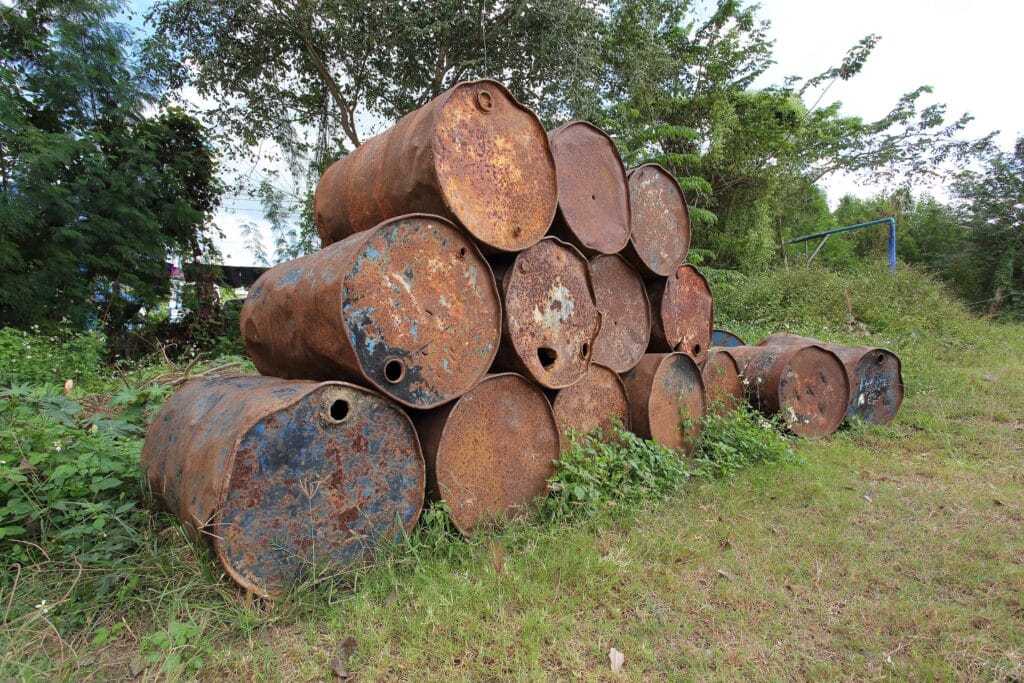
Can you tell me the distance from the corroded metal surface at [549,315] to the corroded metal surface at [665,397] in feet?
1.84

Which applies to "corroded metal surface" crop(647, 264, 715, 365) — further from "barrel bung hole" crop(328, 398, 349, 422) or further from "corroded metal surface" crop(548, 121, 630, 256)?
"barrel bung hole" crop(328, 398, 349, 422)

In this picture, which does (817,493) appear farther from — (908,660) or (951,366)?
(951,366)

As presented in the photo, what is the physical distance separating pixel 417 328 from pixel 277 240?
7.64 metres

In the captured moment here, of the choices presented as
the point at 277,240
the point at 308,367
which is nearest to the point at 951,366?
the point at 308,367

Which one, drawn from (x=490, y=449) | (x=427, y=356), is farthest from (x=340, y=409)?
(x=490, y=449)

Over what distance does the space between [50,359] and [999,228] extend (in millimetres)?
15256

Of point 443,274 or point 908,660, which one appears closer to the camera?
point 908,660

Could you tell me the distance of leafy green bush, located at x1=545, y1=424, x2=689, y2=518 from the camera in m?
A: 2.57

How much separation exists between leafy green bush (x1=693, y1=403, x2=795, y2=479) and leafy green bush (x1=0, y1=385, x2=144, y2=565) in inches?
108

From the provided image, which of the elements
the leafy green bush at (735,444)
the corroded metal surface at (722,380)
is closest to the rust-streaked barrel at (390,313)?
the leafy green bush at (735,444)

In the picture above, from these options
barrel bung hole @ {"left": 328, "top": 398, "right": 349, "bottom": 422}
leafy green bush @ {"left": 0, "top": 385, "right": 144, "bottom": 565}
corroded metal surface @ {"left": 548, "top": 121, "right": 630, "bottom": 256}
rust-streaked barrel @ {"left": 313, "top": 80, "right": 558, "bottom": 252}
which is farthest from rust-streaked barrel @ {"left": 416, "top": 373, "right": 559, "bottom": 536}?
leafy green bush @ {"left": 0, "top": 385, "right": 144, "bottom": 565}

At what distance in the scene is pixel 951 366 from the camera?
6.12 metres

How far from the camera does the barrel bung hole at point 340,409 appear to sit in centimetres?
197

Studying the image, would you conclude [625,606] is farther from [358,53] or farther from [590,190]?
[358,53]
